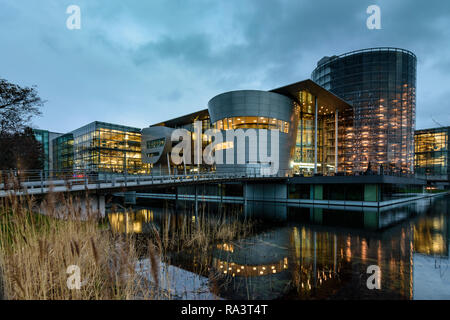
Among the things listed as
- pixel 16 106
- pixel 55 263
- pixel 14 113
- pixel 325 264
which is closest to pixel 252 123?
pixel 16 106

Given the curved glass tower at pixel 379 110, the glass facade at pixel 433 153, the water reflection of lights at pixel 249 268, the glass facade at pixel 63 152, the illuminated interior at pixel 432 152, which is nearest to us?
the water reflection of lights at pixel 249 268

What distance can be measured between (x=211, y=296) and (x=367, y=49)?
59992mm

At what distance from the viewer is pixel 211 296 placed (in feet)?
16.0

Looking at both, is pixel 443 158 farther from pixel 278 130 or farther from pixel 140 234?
pixel 140 234

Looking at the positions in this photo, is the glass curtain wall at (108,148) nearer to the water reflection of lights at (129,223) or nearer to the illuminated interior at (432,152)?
the water reflection of lights at (129,223)

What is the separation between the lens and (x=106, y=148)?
169 feet

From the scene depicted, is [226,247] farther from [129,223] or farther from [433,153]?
[433,153]

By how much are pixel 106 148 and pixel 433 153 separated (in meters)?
93.3

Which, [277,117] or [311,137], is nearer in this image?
[277,117]

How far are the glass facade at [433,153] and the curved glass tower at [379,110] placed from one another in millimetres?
25538

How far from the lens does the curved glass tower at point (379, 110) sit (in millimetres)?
46375

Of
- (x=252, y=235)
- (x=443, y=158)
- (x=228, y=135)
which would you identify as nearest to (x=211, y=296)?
(x=252, y=235)

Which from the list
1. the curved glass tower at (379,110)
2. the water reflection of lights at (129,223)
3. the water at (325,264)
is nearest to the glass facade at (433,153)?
the curved glass tower at (379,110)
